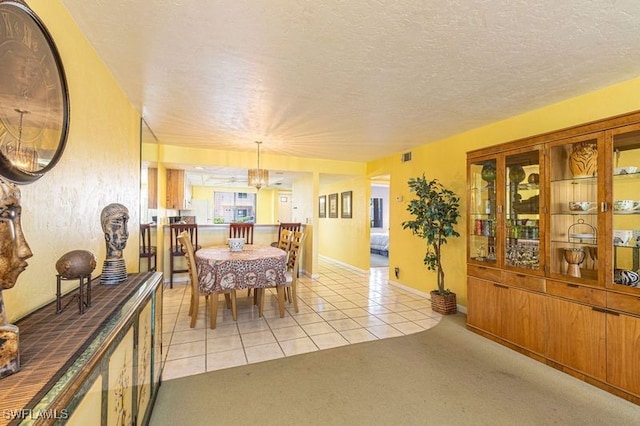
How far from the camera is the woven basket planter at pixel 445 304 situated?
12.2 feet

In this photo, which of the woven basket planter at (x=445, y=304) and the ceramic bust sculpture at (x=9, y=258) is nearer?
the ceramic bust sculpture at (x=9, y=258)

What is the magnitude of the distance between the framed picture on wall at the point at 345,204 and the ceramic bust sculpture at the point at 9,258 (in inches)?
241

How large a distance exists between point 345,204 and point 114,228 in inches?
222

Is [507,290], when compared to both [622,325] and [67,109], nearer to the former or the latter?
[622,325]

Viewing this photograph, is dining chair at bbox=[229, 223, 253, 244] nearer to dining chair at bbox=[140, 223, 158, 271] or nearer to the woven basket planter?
dining chair at bbox=[140, 223, 158, 271]

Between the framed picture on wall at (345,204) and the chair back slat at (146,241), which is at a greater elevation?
the framed picture on wall at (345,204)

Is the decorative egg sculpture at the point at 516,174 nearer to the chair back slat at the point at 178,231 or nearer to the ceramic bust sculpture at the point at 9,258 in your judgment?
the ceramic bust sculpture at the point at 9,258

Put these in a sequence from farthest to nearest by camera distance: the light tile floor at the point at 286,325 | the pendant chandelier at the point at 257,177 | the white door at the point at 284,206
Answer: the white door at the point at 284,206, the pendant chandelier at the point at 257,177, the light tile floor at the point at 286,325

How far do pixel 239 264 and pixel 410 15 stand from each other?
275 cm

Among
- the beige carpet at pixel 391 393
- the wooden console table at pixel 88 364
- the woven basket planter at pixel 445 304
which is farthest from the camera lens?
the woven basket planter at pixel 445 304

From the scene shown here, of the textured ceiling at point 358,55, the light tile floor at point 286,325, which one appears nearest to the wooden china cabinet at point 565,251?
the textured ceiling at point 358,55

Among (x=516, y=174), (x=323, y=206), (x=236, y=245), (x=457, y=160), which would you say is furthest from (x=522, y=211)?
(x=323, y=206)

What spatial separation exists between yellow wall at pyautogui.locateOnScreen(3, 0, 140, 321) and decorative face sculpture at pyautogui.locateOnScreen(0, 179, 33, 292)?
0.44 metres

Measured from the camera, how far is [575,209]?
2.48m
